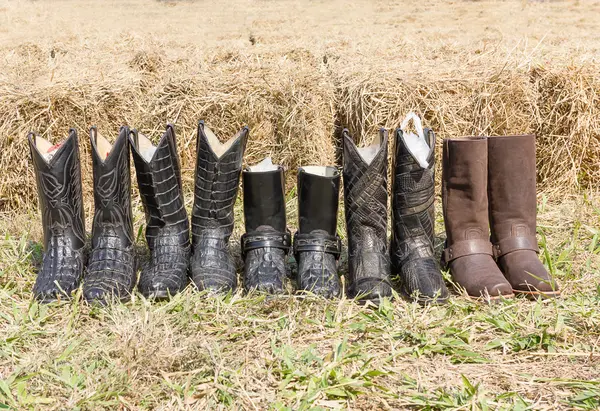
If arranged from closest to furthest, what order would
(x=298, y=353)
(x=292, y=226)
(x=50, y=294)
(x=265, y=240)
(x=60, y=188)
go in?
(x=298, y=353), (x=50, y=294), (x=60, y=188), (x=265, y=240), (x=292, y=226)

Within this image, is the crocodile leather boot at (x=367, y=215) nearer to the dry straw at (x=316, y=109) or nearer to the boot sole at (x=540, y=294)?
the boot sole at (x=540, y=294)

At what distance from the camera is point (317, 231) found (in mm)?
2613

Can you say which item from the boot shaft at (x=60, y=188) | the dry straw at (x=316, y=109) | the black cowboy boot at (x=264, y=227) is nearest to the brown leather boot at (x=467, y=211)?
the black cowboy boot at (x=264, y=227)

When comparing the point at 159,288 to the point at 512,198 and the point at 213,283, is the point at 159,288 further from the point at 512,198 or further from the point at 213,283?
the point at 512,198

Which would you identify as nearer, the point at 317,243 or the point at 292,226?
the point at 317,243

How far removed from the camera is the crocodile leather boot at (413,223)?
96.3 inches

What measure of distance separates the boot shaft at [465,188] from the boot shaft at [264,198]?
76 centimetres

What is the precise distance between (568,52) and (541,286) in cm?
250

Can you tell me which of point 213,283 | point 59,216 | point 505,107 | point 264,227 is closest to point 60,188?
point 59,216

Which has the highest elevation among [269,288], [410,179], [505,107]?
[505,107]

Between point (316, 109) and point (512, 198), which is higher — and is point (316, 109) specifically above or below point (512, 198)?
above

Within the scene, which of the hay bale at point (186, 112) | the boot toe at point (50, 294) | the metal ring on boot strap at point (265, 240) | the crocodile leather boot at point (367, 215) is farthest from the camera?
the hay bale at point (186, 112)

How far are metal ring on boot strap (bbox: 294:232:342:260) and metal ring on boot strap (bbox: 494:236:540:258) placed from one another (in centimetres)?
74

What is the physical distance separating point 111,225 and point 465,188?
158 cm
